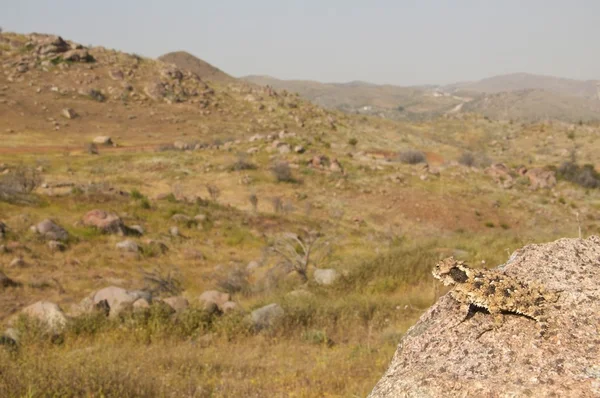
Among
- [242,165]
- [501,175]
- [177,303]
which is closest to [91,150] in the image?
[242,165]

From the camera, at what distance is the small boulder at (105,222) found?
46.1 feet

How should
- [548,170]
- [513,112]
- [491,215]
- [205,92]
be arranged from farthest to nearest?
1. [513,112]
2. [205,92]
3. [548,170]
4. [491,215]

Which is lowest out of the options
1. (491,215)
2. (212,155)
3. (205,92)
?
(491,215)

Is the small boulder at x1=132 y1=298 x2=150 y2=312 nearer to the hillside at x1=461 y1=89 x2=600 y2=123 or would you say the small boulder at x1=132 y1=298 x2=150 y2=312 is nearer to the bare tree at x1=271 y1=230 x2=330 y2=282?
the bare tree at x1=271 y1=230 x2=330 y2=282

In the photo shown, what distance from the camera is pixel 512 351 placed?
90.9 inches

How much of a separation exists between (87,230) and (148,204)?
148 inches

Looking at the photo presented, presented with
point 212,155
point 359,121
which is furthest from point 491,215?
point 359,121

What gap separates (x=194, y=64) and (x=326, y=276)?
107 metres

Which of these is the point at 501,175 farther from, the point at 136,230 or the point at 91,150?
the point at 91,150

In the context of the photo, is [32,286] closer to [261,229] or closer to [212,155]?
[261,229]

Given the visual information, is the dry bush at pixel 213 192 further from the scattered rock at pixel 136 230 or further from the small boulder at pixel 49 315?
the small boulder at pixel 49 315

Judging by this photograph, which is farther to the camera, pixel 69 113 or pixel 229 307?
pixel 69 113

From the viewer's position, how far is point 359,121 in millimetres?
58531

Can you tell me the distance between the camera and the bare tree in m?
10.8
